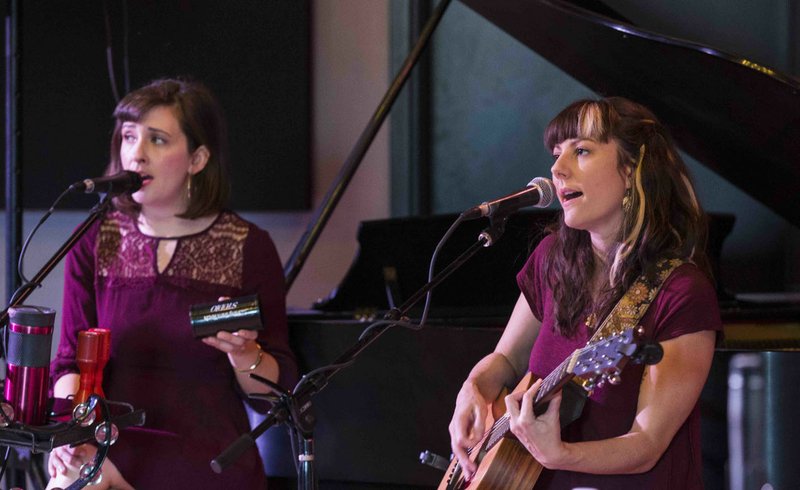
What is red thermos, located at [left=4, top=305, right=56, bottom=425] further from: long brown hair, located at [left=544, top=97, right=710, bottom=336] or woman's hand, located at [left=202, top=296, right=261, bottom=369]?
long brown hair, located at [left=544, top=97, right=710, bottom=336]

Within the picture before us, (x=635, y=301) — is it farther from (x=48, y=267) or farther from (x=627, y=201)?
(x=48, y=267)

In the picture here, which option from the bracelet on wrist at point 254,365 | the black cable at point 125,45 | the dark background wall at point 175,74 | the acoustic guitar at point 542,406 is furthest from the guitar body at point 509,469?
the black cable at point 125,45

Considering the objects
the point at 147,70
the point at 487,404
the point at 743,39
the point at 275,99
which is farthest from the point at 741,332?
the point at 147,70

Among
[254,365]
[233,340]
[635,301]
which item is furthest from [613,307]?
[254,365]

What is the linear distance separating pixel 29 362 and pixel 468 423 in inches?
38.2

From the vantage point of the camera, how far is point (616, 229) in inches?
A: 93.9

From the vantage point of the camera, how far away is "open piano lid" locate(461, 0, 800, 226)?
2.72m

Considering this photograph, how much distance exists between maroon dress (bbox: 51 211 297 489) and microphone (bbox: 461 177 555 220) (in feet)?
2.93

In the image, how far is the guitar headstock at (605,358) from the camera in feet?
6.32

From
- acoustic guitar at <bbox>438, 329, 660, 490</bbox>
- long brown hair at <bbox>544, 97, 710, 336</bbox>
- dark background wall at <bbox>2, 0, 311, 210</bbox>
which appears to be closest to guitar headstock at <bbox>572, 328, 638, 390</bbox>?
acoustic guitar at <bbox>438, 329, 660, 490</bbox>

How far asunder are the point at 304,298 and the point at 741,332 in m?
2.20

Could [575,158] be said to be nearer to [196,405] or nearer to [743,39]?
[196,405]

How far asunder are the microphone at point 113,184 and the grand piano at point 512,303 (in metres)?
0.76

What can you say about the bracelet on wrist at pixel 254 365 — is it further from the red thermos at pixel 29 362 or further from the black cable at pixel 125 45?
the black cable at pixel 125 45
